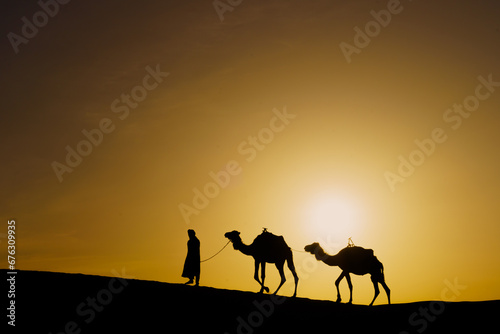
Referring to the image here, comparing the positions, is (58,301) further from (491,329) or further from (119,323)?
(491,329)

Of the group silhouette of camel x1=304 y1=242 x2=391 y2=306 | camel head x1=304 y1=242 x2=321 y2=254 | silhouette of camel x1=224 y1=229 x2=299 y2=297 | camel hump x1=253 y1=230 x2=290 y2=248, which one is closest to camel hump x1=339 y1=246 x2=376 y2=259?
silhouette of camel x1=304 y1=242 x2=391 y2=306

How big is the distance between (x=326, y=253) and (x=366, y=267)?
192 cm

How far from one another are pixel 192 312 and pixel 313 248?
8.21 meters

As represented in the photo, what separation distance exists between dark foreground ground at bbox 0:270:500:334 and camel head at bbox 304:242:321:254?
359 cm

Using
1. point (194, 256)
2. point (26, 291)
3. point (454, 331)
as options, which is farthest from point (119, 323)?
point (454, 331)

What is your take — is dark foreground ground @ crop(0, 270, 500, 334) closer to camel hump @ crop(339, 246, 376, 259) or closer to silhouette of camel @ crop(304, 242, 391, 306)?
silhouette of camel @ crop(304, 242, 391, 306)

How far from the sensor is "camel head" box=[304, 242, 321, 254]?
93.0ft

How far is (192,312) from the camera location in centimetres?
2166

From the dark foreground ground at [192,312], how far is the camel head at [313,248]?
3595 mm

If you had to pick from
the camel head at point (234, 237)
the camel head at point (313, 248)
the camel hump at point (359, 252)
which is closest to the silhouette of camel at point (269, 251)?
the camel head at point (234, 237)

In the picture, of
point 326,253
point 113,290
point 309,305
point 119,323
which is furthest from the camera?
point 326,253

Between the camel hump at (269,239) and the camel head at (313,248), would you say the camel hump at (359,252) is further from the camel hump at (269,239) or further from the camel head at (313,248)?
the camel hump at (269,239)

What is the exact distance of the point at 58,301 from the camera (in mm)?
21453

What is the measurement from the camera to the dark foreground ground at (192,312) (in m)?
20.2
